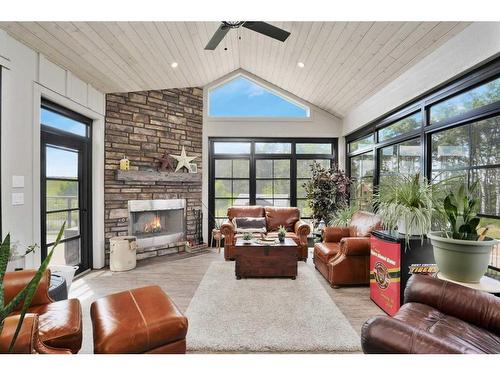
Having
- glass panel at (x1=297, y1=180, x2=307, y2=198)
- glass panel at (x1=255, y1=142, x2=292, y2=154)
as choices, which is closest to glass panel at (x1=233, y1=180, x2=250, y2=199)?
glass panel at (x1=255, y1=142, x2=292, y2=154)

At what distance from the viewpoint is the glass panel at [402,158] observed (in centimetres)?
339

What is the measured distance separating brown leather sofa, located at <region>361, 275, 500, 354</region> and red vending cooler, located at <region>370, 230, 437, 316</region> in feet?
2.20

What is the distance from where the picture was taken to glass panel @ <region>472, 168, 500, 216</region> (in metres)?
2.25

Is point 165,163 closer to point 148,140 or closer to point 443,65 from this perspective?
point 148,140

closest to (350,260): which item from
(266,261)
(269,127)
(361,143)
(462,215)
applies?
(266,261)

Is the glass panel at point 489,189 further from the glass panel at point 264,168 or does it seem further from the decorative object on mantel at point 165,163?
the decorative object on mantel at point 165,163

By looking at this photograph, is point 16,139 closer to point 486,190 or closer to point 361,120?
point 486,190

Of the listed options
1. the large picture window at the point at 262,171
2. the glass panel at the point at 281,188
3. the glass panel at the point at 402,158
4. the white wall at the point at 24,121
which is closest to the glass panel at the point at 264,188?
the large picture window at the point at 262,171

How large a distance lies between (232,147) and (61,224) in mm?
3398

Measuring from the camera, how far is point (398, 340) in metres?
1.13

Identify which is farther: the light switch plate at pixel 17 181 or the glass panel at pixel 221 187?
the glass panel at pixel 221 187

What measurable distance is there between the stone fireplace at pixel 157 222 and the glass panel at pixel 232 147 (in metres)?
1.39

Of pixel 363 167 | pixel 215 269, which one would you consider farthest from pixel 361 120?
pixel 215 269
